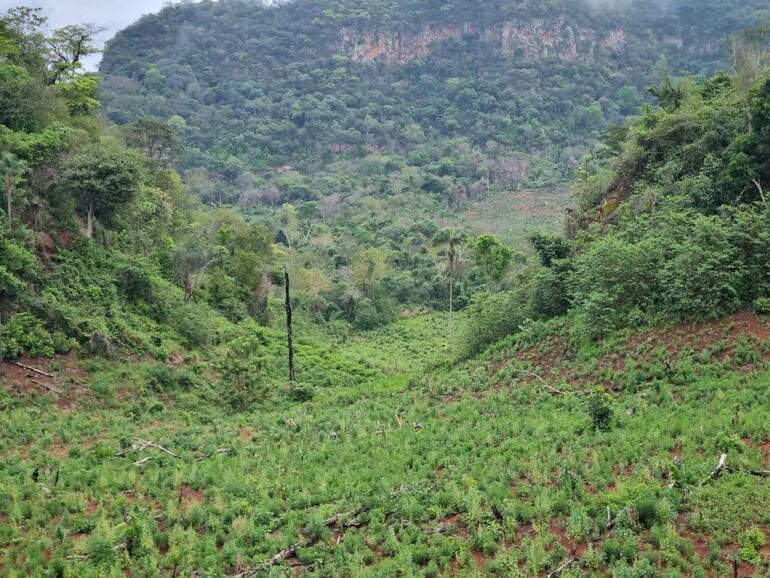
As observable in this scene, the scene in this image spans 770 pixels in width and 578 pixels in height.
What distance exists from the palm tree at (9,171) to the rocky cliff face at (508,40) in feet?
357

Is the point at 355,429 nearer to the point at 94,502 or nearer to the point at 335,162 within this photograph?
the point at 94,502

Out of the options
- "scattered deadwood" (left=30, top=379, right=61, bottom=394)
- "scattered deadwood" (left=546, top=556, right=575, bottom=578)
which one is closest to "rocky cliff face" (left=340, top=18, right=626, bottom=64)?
"scattered deadwood" (left=30, top=379, right=61, bottom=394)

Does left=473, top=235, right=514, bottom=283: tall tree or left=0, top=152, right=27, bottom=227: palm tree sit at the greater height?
left=0, top=152, right=27, bottom=227: palm tree

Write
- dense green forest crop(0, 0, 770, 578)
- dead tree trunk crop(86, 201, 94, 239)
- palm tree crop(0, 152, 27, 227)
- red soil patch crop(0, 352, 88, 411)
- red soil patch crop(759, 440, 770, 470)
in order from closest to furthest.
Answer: dense green forest crop(0, 0, 770, 578)
red soil patch crop(759, 440, 770, 470)
red soil patch crop(0, 352, 88, 411)
palm tree crop(0, 152, 27, 227)
dead tree trunk crop(86, 201, 94, 239)

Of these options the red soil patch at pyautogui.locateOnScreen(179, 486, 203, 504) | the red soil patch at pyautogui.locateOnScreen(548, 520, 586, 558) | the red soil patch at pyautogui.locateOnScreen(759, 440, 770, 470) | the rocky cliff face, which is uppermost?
the rocky cliff face

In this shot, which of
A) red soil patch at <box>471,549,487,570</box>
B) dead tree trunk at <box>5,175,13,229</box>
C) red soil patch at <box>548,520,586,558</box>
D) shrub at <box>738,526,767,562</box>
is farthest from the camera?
dead tree trunk at <box>5,175,13,229</box>

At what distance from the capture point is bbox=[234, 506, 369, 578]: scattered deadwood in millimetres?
10337

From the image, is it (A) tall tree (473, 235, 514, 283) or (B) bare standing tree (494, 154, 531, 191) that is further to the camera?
(B) bare standing tree (494, 154, 531, 191)

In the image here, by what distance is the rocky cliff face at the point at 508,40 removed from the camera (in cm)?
12238

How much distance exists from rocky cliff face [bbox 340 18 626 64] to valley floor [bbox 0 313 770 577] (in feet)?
371

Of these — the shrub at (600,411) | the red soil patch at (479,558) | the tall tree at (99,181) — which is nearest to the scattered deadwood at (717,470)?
the shrub at (600,411)

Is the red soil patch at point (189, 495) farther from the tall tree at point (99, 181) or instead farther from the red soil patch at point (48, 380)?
the tall tree at point (99, 181)

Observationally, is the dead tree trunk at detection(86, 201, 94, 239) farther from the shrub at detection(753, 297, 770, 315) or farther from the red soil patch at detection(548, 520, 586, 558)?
the shrub at detection(753, 297, 770, 315)

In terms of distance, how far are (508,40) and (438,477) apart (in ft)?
405
